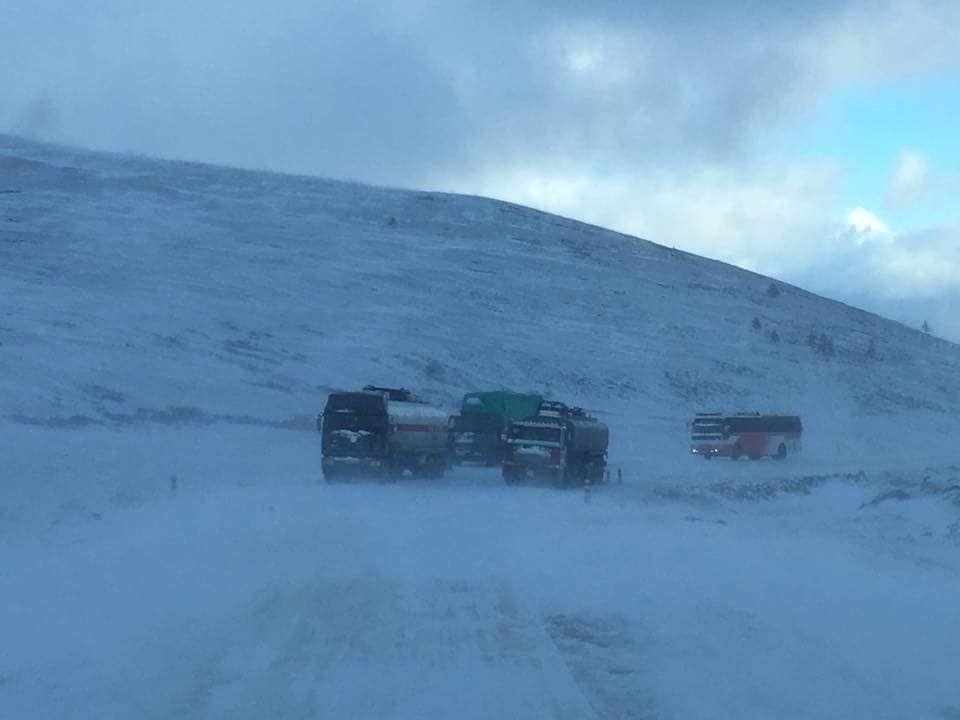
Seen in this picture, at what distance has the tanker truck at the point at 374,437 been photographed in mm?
35688

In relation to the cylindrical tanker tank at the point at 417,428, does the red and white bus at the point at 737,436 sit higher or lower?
higher

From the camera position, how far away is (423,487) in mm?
34750

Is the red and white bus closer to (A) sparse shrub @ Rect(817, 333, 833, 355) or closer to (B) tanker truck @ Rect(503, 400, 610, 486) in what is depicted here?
(B) tanker truck @ Rect(503, 400, 610, 486)

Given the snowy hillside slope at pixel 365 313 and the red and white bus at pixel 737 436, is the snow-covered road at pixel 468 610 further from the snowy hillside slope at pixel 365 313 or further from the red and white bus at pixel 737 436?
the red and white bus at pixel 737 436

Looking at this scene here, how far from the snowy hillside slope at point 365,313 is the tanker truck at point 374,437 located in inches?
405

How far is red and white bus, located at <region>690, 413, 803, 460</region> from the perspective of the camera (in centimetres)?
5594

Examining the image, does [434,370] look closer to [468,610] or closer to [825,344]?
[825,344]

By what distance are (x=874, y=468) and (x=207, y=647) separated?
40.8 metres

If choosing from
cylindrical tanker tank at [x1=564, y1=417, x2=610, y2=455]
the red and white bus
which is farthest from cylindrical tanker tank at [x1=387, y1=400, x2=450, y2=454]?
the red and white bus

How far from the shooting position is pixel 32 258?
226ft

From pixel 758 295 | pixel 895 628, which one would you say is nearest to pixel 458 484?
pixel 895 628

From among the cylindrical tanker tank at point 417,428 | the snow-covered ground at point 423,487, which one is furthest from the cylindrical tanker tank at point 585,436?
the cylindrical tanker tank at point 417,428

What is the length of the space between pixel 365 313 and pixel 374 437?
33.5 meters

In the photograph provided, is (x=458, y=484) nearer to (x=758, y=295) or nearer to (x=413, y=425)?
(x=413, y=425)
